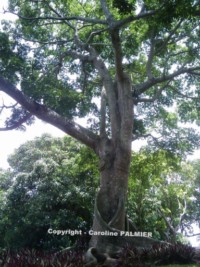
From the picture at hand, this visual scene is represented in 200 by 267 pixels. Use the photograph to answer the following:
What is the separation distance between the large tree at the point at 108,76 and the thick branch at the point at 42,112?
29 mm

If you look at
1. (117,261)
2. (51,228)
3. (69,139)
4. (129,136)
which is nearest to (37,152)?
(69,139)

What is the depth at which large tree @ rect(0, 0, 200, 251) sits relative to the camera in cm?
801

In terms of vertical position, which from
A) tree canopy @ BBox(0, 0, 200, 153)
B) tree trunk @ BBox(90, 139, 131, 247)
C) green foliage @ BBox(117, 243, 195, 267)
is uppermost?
tree canopy @ BBox(0, 0, 200, 153)

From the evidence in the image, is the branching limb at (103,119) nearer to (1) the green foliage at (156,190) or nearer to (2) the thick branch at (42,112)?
(2) the thick branch at (42,112)

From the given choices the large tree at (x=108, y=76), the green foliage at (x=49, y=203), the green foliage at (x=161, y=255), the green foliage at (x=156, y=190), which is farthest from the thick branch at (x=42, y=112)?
the green foliage at (x=156, y=190)

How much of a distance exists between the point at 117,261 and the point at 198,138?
26.2ft

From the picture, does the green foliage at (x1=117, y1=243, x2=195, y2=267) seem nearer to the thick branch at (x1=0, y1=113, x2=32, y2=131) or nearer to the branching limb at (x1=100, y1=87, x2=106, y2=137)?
the branching limb at (x1=100, y1=87, x2=106, y2=137)

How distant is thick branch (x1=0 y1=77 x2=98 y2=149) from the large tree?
29 mm

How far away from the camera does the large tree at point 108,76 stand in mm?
8008

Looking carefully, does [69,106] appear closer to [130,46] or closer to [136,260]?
[130,46]

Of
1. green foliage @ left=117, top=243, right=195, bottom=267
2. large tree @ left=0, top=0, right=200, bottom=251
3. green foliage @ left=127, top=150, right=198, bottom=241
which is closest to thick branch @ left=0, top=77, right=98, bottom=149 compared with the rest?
large tree @ left=0, top=0, right=200, bottom=251

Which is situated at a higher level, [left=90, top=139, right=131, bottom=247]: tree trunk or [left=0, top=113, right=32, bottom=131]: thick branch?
[left=0, top=113, right=32, bottom=131]: thick branch

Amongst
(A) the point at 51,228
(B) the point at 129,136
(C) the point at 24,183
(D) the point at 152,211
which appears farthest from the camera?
(D) the point at 152,211

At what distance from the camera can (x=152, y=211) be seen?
1697 centimetres
